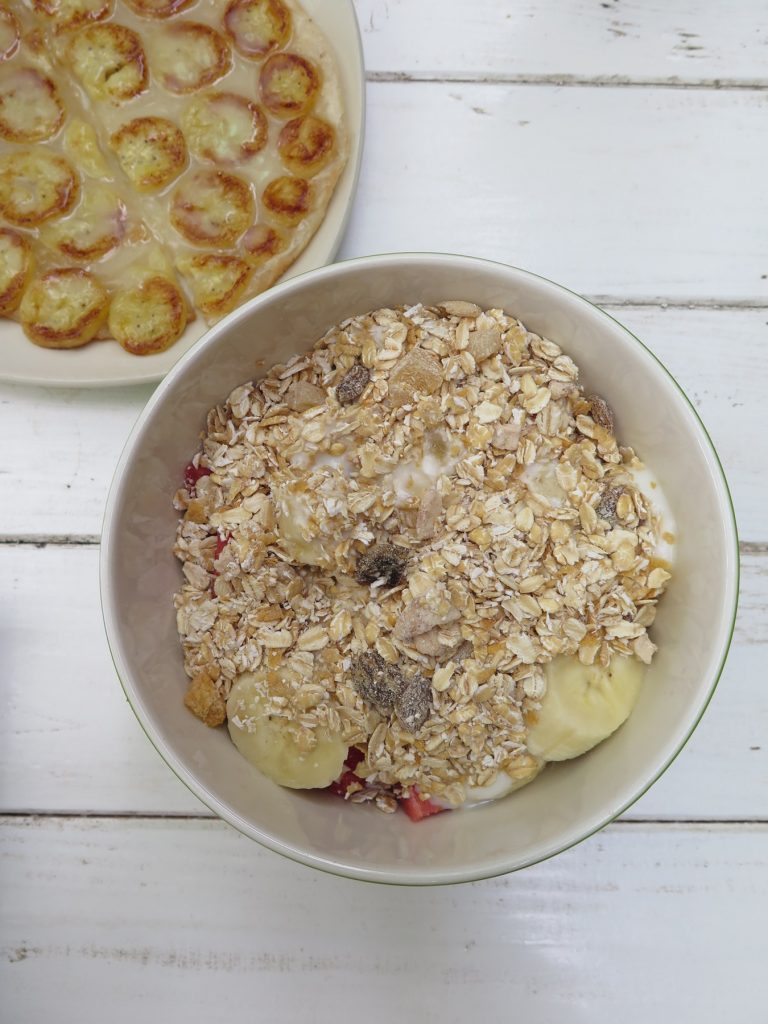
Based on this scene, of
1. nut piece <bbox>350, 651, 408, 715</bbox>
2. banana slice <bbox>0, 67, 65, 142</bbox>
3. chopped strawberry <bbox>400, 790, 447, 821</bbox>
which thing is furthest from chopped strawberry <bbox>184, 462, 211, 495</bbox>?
banana slice <bbox>0, 67, 65, 142</bbox>

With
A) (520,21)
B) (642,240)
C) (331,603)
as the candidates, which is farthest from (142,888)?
(520,21)

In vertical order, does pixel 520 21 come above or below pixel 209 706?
above

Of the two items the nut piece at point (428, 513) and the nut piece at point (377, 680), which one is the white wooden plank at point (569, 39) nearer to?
the nut piece at point (428, 513)

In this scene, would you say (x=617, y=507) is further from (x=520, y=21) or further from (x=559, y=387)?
(x=520, y=21)

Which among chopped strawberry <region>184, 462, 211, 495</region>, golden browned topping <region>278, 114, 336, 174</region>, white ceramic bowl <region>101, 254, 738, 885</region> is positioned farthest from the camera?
golden browned topping <region>278, 114, 336, 174</region>

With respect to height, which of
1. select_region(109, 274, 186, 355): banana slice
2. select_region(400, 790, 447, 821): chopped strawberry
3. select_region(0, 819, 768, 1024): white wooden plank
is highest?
select_region(109, 274, 186, 355): banana slice

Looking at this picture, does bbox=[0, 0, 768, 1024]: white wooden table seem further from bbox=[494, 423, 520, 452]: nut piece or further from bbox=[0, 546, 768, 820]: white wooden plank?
bbox=[494, 423, 520, 452]: nut piece
